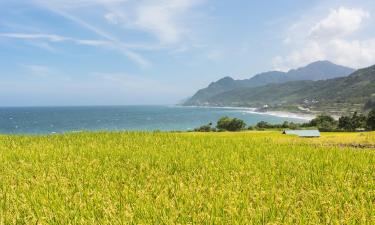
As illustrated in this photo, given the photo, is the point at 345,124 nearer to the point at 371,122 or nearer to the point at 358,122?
the point at 358,122

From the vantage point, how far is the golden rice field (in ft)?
18.5

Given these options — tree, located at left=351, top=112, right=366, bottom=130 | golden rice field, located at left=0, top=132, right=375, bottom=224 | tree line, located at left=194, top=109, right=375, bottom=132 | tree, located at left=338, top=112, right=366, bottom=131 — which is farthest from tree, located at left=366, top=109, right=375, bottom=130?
golden rice field, located at left=0, top=132, right=375, bottom=224

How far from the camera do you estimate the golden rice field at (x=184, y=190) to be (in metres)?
5.64

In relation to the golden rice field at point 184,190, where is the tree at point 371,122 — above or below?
below

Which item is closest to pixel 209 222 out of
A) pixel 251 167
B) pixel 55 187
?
pixel 55 187

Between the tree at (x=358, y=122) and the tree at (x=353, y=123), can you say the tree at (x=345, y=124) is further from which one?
the tree at (x=358, y=122)

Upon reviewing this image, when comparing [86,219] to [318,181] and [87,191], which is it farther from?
[318,181]

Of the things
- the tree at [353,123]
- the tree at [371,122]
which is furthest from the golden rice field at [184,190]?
the tree at [353,123]

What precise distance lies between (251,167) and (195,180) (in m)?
2.42

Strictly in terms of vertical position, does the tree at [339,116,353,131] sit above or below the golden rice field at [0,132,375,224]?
below

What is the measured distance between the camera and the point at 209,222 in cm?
520

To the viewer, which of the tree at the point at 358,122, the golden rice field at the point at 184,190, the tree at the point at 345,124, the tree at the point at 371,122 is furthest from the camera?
the tree at the point at 358,122

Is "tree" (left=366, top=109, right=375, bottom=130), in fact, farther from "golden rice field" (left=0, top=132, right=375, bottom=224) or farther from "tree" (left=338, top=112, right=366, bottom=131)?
"golden rice field" (left=0, top=132, right=375, bottom=224)

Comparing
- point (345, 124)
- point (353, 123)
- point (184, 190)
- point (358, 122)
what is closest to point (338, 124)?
point (353, 123)
